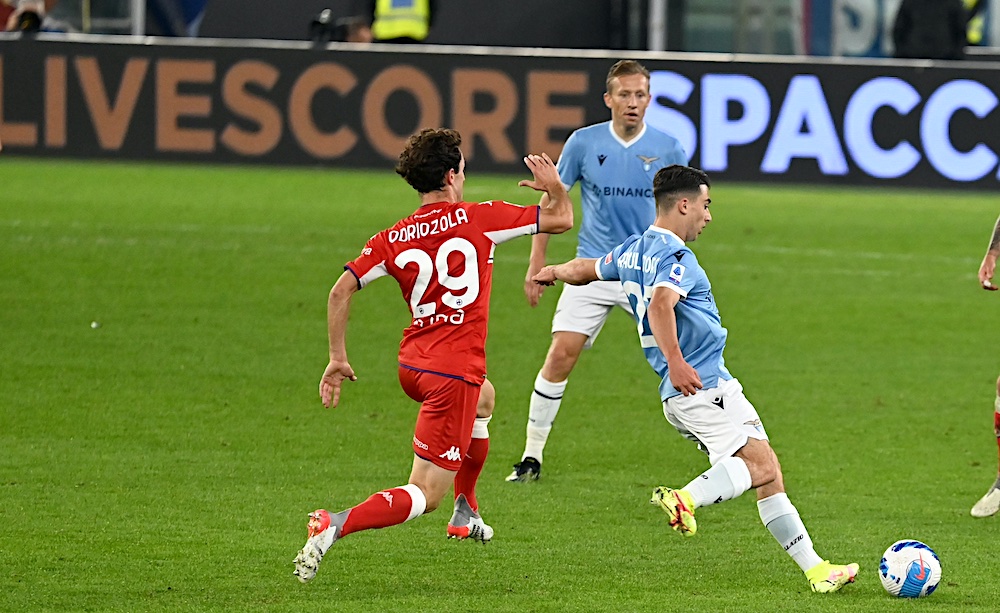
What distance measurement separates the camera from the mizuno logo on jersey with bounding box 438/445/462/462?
6.83 meters

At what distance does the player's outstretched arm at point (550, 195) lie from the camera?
6.81 m

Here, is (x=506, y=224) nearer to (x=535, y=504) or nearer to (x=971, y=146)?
(x=535, y=504)

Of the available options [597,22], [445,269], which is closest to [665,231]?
[445,269]

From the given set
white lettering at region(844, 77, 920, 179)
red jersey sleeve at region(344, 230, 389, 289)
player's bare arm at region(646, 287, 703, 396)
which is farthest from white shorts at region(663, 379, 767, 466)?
white lettering at region(844, 77, 920, 179)

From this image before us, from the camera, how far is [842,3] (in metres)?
26.1

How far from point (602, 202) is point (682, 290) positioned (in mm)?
2832

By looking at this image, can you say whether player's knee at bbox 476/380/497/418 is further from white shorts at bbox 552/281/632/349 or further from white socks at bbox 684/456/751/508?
white shorts at bbox 552/281/632/349

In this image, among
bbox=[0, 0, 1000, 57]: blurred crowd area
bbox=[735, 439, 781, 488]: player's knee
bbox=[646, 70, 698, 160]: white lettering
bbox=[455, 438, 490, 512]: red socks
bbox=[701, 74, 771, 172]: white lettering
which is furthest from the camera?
bbox=[0, 0, 1000, 57]: blurred crowd area

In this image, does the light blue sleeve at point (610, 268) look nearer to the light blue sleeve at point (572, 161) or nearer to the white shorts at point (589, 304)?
the white shorts at point (589, 304)

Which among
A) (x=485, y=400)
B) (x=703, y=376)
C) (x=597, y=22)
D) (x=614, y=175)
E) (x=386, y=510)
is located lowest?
(x=386, y=510)

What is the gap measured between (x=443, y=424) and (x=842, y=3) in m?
20.8

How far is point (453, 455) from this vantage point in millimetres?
6836

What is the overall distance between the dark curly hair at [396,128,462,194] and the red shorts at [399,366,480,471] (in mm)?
801

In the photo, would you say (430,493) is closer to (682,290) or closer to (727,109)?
(682,290)
